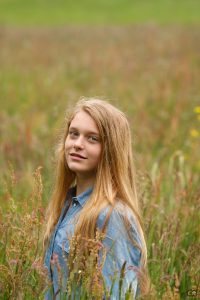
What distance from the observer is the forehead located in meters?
2.55

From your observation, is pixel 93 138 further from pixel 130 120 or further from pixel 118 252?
pixel 130 120

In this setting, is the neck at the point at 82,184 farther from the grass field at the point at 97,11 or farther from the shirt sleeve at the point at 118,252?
the grass field at the point at 97,11

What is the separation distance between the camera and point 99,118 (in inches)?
100

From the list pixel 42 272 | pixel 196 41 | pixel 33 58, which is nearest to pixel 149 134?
pixel 42 272

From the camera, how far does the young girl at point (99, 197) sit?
2.36 m

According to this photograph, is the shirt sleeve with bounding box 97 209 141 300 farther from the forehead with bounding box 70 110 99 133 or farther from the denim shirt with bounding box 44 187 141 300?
the forehead with bounding box 70 110 99 133

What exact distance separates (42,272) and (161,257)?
3.54 ft

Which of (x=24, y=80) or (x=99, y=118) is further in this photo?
(x=24, y=80)

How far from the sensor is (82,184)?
→ 8.71 ft

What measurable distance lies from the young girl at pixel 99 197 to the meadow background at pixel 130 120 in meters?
0.12

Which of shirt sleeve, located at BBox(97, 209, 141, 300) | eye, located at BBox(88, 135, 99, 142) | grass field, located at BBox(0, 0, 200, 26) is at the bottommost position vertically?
shirt sleeve, located at BBox(97, 209, 141, 300)

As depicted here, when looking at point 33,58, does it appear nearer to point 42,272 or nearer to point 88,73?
point 88,73

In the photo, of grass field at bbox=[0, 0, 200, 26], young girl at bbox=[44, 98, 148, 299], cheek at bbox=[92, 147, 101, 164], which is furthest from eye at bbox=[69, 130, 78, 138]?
grass field at bbox=[0, 0, 200, 26]

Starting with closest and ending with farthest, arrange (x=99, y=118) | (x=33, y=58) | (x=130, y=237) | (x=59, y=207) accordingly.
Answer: (x=130, y=237)
(x=99, y=118)
(x=59, y=207)
(x=33, y=58)
